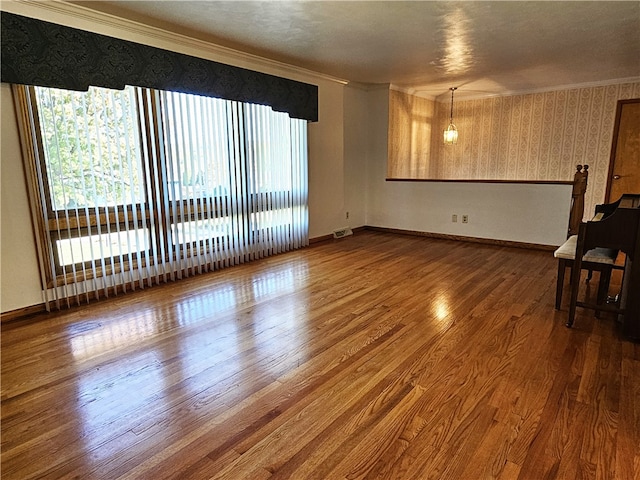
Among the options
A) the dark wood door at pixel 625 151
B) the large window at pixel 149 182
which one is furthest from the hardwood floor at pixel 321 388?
the dark wood door at pixel 625 151

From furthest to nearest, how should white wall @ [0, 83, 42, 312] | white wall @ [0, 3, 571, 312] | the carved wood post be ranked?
the carved wood post, white wall @ [0, 3, 571, 312], white wall @ [0, 83, 42, 312]

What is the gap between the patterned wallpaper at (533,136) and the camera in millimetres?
6043

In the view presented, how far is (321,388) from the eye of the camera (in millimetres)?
2080

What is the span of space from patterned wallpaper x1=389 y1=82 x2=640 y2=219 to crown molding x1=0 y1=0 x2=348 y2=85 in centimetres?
319

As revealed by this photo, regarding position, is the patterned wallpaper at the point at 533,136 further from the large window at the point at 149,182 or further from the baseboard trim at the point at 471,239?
the large window at the point at 149,182

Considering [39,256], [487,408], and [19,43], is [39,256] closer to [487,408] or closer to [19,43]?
[19,43]

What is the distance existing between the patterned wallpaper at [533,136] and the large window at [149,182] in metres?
2.78

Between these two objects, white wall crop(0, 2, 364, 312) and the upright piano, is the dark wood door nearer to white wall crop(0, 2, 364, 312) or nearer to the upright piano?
the upright piano

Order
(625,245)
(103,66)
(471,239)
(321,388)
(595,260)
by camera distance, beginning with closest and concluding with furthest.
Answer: (321,388)
(625,245)
(595,260)
(103,66)
(471,239)

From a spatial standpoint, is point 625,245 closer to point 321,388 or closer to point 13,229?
point 321,388

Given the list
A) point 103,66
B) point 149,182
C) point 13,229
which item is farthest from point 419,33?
point 13,229

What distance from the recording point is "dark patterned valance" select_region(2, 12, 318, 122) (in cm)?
273

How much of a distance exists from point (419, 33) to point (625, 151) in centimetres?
455

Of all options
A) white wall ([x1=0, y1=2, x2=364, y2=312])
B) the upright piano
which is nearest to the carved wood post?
the upright piano
